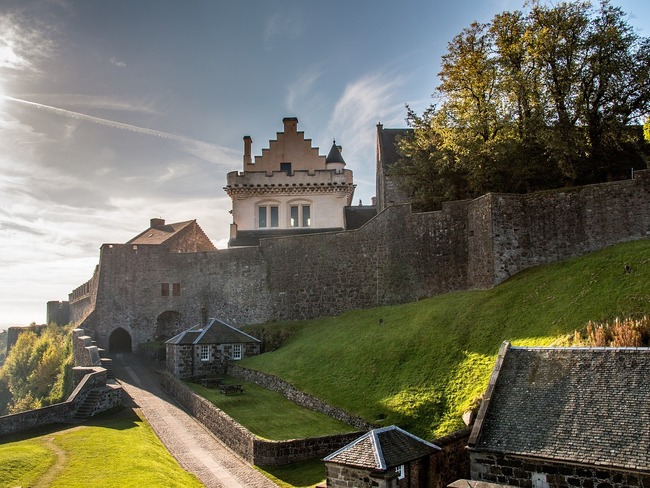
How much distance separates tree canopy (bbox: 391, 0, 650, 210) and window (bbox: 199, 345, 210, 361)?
15.7 m

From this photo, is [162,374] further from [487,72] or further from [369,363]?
[487,72]

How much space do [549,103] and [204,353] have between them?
2214 centimetres

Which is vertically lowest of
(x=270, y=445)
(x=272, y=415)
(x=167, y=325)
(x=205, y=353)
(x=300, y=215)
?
(x=270, y=445)

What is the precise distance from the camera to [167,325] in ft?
137

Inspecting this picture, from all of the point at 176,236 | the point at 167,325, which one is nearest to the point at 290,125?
the point at 176,236

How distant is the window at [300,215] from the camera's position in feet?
151

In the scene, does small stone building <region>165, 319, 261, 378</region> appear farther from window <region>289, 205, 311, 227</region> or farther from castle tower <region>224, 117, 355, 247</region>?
window <region>289, 205, 311, 227</region>

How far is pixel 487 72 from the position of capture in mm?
28016

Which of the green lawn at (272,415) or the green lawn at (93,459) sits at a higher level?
the green lawn at (272,415)

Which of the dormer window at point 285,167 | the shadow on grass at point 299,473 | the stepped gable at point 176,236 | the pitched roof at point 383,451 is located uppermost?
the dormer window at point 285,167

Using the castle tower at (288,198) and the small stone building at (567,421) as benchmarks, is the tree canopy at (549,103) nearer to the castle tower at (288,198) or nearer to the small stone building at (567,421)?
the small stone building at (567,421)

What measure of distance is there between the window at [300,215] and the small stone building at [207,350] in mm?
14033

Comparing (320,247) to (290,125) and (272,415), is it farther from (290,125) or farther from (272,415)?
(290,125)

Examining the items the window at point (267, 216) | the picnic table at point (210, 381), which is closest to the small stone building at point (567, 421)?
the picnic table at point (210, 381)
